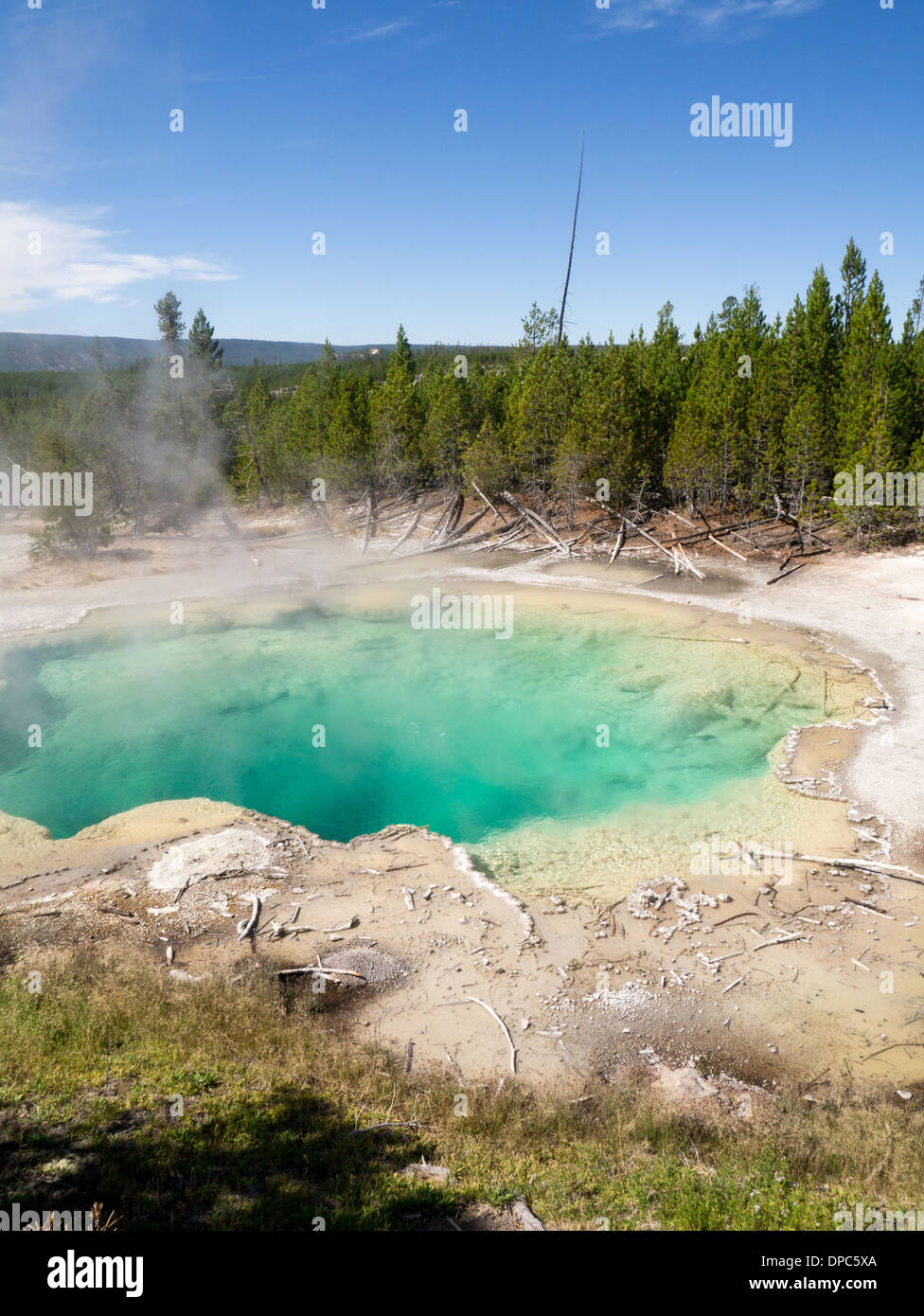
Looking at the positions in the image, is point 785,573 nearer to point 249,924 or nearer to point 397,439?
point 397,439

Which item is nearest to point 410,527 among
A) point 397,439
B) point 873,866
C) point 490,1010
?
point 397,439

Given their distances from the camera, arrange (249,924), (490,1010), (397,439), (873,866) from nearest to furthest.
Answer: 1. (490,1010)
2. (249,924)
3. (873,866)
4. (397,439)

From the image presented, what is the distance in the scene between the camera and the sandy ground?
28.3 feet

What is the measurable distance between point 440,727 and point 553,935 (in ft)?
25.8

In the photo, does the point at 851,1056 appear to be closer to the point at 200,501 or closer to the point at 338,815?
the point at 338,815

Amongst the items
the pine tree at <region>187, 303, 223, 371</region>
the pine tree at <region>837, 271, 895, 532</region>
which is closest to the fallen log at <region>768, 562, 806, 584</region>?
the pine tree at <region>837, 271, 895, 532</region>

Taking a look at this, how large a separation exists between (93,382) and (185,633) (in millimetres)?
20001

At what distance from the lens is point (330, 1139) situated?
656 centimetres

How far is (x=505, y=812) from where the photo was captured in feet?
46.1

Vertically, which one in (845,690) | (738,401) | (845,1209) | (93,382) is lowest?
(845,1209)

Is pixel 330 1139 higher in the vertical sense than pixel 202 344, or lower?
lower

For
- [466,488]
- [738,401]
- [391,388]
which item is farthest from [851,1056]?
[391,388]

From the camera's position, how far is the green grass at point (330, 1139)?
5.66 meters

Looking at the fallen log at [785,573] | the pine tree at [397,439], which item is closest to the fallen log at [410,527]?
the pine tree at [397,439]
